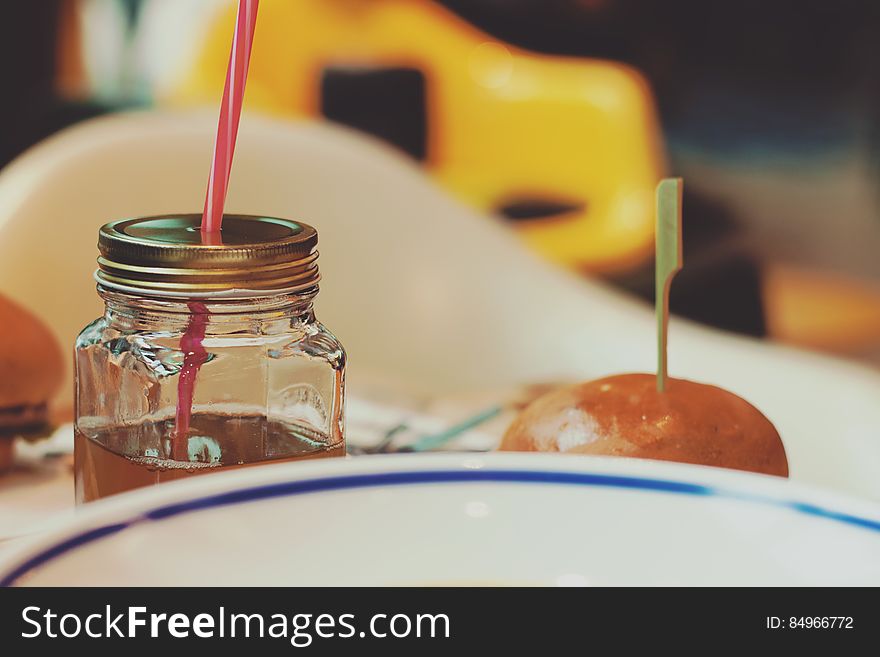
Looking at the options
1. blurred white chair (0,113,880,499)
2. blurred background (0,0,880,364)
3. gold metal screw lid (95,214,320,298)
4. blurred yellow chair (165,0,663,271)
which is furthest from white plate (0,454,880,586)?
blurred yellow chair (165,0,663,271)

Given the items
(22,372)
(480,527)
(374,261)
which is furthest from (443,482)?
(374,261)

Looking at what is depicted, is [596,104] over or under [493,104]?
under

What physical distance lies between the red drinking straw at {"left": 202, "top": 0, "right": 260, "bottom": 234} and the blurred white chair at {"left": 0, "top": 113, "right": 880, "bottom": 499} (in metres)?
0.32

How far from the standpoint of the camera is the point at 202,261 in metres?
0.34

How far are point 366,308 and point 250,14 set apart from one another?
1.51 feet

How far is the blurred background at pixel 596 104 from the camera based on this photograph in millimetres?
2020

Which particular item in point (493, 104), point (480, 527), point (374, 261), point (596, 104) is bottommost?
point (480, 527)

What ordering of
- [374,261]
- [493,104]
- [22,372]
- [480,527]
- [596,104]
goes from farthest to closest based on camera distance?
[493,104] < [596,104] < [374,261] < [22,372] < [480,527]

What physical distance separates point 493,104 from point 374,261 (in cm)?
187

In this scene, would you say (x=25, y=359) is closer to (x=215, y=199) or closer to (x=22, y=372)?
(x=22, y=372)

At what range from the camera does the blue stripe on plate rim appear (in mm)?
223

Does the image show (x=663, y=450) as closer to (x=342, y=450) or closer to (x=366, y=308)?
(x=342, y=450)

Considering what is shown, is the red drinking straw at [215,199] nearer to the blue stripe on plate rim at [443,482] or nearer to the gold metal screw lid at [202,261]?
the gold metal screw lid at [202,261]
